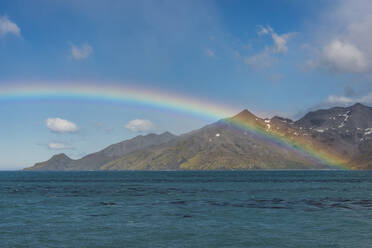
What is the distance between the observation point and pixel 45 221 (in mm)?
59312

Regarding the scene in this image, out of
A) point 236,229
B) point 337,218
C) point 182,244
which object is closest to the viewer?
point 182,244

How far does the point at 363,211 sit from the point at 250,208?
65.8 ft

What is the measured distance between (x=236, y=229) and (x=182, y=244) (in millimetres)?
11632

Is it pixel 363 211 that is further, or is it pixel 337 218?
pixel 363 211

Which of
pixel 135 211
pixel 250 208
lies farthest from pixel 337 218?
pixel 135 211

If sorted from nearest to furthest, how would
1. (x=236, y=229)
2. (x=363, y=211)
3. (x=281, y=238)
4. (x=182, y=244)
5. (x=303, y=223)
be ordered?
(x=182, y=244) → (x=281, y=238) → (x=236, y=229) → (x=303, y=223) → (x=363, y=211)

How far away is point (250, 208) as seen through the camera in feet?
245

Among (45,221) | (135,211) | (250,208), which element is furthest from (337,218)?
(45,221)

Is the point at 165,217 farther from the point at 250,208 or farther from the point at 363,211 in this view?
the point at 363,211

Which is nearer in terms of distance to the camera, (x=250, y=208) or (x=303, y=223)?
(x=303, y=223)

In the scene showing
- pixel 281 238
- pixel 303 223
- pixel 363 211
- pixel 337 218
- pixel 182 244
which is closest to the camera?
pixel 182 244

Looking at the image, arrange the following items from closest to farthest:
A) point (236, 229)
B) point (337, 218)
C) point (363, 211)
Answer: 1. point (236, 229)
2. point (337, 218)
3. point (363, 211)

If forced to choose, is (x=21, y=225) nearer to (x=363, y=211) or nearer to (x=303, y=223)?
(x=303, y=223)

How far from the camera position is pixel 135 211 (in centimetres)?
7125
